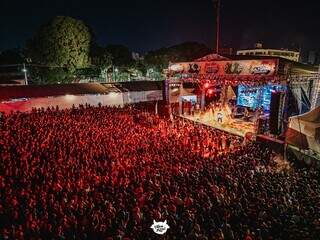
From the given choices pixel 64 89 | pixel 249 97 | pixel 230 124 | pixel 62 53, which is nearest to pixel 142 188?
pixel 230 124

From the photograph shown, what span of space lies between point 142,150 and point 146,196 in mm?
4578

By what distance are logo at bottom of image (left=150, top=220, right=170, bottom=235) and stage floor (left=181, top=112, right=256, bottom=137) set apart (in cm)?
1054

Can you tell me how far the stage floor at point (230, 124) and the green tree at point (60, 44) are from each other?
14029 millimetres

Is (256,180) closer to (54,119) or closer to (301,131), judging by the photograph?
(301,131)

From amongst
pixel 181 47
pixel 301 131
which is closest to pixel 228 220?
pixel 301 131

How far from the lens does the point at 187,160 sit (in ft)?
37.6

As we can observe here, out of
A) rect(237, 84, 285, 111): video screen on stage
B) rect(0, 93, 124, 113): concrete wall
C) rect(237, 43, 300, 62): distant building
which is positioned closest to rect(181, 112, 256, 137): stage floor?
rect(237, 84, 285, 111): video screen on stage

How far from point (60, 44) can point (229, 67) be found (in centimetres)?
1766

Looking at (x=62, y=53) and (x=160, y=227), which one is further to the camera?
(x=62, y=53)

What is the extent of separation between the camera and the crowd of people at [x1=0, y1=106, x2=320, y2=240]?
281 inches

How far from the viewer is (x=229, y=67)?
18078 millimetres

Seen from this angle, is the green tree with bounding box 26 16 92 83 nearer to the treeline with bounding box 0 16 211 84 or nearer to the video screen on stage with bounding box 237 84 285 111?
the treeline with bounding box 0 16 211 84

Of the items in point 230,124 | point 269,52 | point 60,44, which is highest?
point 60,44

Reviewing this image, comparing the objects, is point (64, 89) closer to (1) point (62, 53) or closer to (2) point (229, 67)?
(1) point (62, 53)
